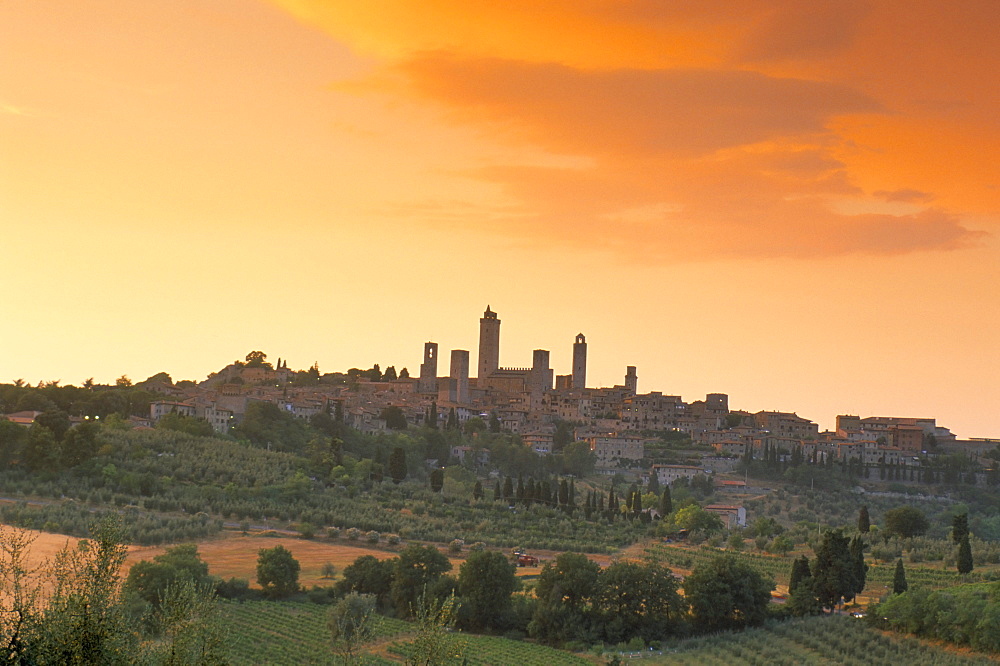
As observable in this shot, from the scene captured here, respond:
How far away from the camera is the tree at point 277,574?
32.9 meters

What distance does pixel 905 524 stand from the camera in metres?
46.5

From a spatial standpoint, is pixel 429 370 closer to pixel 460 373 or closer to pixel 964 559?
pixel 460 373

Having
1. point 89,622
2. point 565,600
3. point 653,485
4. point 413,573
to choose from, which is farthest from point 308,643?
point 653,485

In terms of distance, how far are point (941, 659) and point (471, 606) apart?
39.5ft

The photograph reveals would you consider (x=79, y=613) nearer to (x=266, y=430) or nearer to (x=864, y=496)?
(x=266, y=430)

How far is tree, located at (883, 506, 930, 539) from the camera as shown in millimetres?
46241

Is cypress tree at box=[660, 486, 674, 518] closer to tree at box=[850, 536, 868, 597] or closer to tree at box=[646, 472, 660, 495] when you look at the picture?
tree at box=[646, 472, 660, 495]

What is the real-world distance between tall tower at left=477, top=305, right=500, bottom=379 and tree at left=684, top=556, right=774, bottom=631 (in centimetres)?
6964

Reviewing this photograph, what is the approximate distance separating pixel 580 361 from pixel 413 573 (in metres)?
69.5

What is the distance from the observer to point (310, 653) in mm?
A: 26031

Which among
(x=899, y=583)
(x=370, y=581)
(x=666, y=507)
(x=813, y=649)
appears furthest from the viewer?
(x=666, y=507)

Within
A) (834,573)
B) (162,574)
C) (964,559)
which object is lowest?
(162,574)

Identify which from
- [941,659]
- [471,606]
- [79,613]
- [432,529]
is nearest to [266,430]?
[432,529]

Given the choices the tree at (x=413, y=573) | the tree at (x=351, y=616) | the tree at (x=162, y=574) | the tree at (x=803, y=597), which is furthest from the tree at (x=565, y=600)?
the tree at (x=162, y=574)
